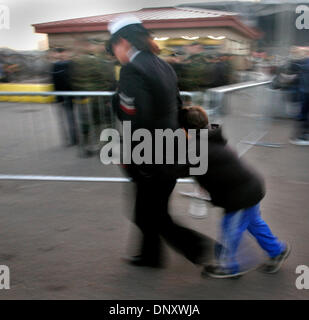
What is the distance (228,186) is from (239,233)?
14.7 inches

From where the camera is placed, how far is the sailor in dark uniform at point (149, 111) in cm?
235

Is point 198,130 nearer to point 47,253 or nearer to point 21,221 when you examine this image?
point 47,253

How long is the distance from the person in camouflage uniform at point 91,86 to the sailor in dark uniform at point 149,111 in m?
2.84

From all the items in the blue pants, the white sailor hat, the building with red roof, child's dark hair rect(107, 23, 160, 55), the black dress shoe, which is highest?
the building with red roof

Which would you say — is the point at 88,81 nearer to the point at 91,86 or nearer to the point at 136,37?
the point at 91,86

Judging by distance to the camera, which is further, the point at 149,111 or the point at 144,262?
the point at 144,262

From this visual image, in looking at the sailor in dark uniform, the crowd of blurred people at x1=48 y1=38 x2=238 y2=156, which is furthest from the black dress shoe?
the crowd of blurred people at x1=48 y1=38 x2=238 y2=156

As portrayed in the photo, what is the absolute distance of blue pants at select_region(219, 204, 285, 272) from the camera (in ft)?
8.34

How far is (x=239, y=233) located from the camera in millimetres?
2576

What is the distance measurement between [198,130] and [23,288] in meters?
1.66

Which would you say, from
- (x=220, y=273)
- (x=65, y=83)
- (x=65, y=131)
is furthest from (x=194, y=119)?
(x=65, y=131)

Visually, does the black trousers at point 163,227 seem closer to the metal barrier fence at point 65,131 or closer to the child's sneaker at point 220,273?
the child's sneaker at point 220,273

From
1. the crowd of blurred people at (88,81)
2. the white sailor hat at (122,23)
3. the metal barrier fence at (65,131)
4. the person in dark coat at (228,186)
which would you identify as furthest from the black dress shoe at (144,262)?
the crowd of blurred people at (88,81)

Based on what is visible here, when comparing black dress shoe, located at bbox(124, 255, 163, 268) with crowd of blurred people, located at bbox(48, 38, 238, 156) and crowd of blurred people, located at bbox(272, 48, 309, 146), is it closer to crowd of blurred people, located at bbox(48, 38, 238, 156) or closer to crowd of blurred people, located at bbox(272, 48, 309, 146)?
crowd of blurred people, located at bbox(48, 38, 238, 156)
